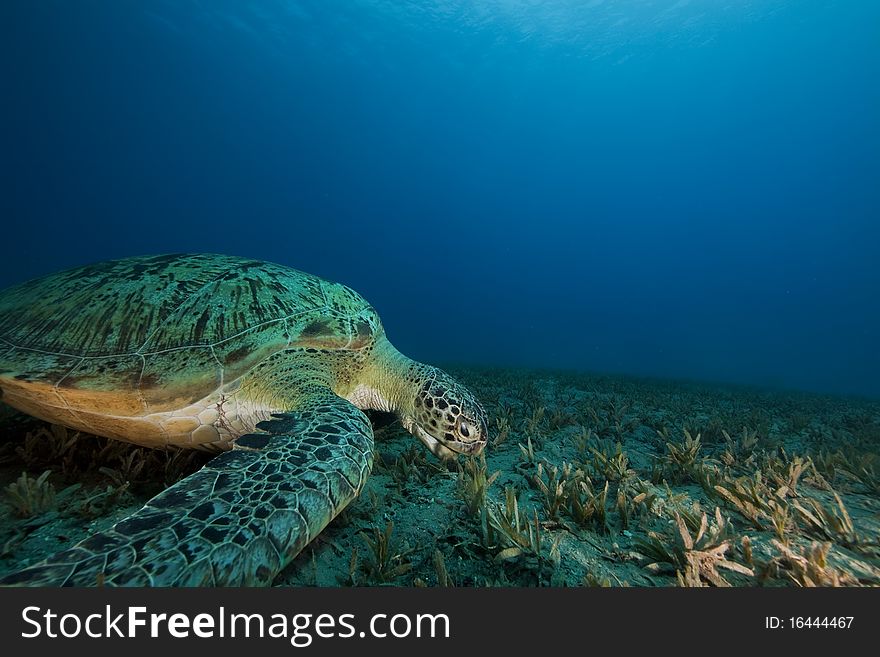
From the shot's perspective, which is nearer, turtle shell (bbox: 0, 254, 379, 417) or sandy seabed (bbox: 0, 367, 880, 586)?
sandy seabed (bbox: 0, 367, 880, 586)

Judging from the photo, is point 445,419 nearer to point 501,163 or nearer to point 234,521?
point 234,521

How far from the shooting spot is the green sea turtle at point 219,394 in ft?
3.70

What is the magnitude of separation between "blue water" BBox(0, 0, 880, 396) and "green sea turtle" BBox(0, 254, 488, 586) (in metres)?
A: 37.6

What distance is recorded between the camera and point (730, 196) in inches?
3580

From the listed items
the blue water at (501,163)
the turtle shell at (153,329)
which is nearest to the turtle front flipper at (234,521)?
the turtle shell at (153,329)

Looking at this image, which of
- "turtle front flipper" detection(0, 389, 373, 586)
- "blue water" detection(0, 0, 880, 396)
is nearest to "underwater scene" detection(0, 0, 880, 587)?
"turtle front flipper" detection(0, 389, 373, 586)

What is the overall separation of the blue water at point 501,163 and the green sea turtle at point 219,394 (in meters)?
37.6

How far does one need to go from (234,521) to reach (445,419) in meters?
1.55

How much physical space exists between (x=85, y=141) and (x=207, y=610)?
308ft

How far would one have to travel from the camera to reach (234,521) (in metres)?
1.21

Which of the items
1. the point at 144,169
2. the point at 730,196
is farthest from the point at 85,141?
the point at 730,196

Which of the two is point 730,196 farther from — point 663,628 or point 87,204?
point 87,204

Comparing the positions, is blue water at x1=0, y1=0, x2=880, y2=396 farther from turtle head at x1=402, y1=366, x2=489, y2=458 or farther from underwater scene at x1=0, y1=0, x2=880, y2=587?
turtle head at x1=402, y1=366, x2=489, y2=458

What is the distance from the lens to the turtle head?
2.53 metres
